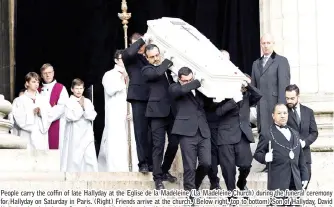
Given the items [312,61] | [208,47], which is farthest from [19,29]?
[208,47]

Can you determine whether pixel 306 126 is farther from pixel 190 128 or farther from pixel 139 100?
pixel 139 100

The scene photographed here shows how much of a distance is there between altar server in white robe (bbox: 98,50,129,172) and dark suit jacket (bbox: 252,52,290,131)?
9.74 ft

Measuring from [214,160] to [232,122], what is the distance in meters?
0.59

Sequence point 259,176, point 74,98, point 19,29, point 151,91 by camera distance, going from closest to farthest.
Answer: point 151,91 < point 259,176 < point 74,98 < point 19,29

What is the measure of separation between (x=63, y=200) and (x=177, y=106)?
2.05 meters

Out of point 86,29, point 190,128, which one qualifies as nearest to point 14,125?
point 190,128

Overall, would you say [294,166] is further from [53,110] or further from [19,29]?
[19,29]

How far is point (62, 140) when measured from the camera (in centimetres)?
2331

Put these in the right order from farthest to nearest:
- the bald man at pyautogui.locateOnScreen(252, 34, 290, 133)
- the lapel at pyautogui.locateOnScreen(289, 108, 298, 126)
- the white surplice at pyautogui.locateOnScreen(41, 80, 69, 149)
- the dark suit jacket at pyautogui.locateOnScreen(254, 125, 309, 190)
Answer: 1. the white surplice at pyautogui.locateOnScreen(41, 80, 69, 149)
2. the bald man at pyautogui.locateOnScreen(252, 34, 290, 133)
3. the lapel at pyautogui.locateOnScreen(289, 108, 298, 126)
4. the dark suit jacket at pyautogui.locateOnScreen(254, 125, 309, 190)

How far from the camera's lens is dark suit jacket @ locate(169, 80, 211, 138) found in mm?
18641

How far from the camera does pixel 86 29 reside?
30812 mm

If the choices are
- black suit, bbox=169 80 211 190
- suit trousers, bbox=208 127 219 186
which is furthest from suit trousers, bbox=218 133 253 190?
black suit, bbox=169 80 211 190

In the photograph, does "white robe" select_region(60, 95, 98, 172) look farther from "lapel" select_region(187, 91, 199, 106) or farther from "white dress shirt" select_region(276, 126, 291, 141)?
"white dress shirt" select_region(276, 126, 291, 141)

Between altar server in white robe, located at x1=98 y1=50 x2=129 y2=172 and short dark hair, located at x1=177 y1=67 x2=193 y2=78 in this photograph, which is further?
altar server in white robe, located at x1=98 y1=50 x2=129 y2=172
